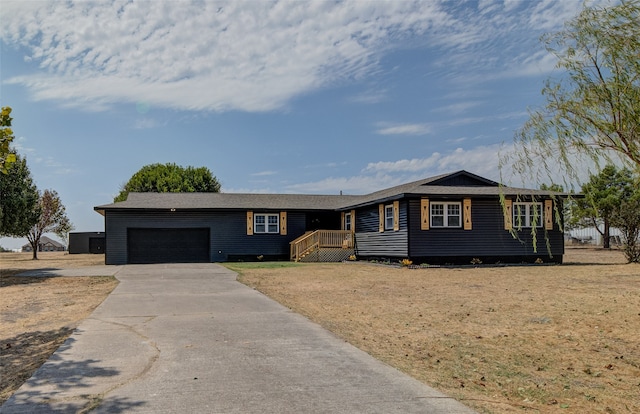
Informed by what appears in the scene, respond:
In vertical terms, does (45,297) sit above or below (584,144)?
below

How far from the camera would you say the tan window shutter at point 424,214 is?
23625mm

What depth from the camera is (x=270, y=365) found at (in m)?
6.05

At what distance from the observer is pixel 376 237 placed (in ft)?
88.7

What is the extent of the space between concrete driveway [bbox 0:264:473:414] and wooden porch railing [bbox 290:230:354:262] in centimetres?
1959

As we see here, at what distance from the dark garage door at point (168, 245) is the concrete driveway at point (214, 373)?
21475 millimetres

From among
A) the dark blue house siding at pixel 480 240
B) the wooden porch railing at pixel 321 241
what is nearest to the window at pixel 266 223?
the wooden porch railing at pixel 321 241

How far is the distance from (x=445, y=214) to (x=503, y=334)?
54.3 feet

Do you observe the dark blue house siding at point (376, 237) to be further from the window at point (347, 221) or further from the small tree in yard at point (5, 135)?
the small tree in yard at point (5, 135)

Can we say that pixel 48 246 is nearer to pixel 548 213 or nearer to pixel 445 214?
pixel 445 214

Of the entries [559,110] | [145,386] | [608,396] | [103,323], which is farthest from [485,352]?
[103,323]

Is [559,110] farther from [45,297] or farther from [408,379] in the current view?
[45,297]

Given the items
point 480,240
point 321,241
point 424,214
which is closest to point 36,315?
point 424,214

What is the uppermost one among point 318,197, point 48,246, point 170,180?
point 170,180

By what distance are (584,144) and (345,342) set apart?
4.47m
